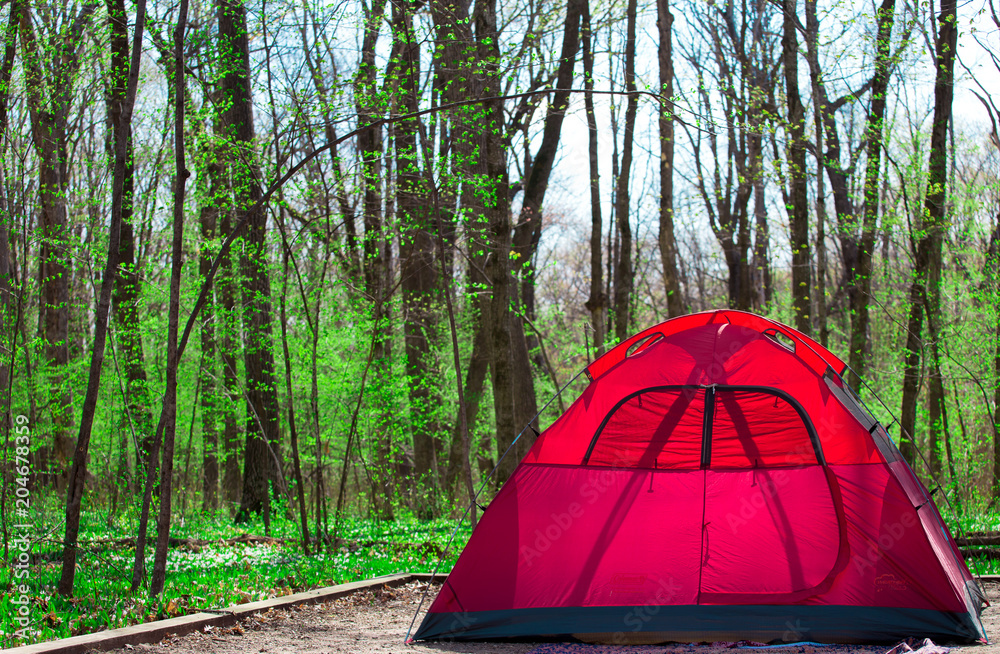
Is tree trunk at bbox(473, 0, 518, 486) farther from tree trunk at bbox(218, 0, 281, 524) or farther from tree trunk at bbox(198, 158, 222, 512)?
tree trunk at bbox(198, 158, 222, 512)

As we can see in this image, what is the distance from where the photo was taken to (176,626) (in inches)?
154

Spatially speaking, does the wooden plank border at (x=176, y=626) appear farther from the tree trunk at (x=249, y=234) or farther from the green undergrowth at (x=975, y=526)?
the green undergrowth at (x=975, y=526)

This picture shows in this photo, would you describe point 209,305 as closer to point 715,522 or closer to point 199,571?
point 199,571

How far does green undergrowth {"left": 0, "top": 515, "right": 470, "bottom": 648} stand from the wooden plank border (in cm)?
23

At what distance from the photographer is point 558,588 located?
4.28 metres

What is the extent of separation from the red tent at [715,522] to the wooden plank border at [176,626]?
3.87 ft

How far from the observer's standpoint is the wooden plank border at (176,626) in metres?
3.36

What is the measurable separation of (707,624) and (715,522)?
0.59 metres

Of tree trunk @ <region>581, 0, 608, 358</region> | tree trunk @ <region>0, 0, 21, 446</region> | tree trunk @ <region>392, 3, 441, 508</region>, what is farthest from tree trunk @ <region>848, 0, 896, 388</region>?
tree trunk @ <region>0, 0, 21, 446</region>

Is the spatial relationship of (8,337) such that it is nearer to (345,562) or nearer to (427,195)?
(345,562)

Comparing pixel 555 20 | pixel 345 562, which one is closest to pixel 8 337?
pixel 345 562

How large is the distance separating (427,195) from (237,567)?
5151mm

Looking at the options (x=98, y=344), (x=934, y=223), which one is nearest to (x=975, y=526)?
(x=934, y=223)

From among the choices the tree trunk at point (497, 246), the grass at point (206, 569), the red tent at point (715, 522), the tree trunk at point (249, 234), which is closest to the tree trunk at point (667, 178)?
the tree trunk at point (497, 246)
